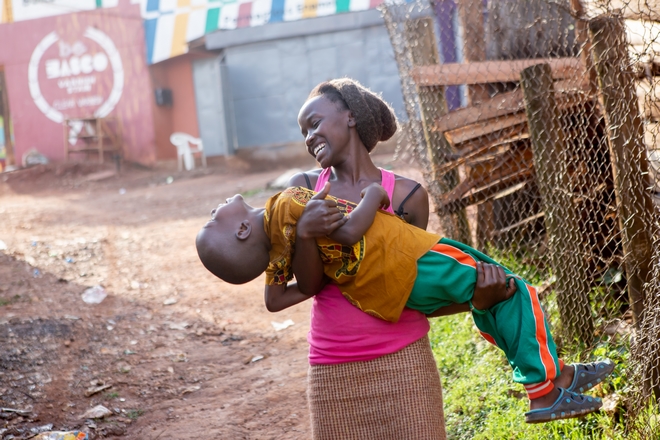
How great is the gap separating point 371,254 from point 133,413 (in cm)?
284

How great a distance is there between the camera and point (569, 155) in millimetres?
4223

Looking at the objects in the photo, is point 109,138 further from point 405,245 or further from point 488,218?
point 405,245

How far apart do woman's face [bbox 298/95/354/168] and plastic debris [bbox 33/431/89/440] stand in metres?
2.54

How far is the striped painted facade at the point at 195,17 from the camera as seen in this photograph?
1827 centimetres

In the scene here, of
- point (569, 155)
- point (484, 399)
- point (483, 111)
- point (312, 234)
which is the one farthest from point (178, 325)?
point (312, 234)

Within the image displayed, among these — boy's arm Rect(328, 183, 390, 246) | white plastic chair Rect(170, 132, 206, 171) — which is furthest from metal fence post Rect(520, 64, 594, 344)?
white plastic chair Rect(170, 132, 206, 171)

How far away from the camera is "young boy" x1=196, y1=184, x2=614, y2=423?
198 centimetres

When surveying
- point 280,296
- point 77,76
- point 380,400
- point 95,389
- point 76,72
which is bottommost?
point 95,389

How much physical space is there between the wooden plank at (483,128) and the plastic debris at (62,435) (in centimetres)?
324

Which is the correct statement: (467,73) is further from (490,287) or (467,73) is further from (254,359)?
(490,287)

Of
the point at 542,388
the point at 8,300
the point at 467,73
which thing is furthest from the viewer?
the point at 8,300

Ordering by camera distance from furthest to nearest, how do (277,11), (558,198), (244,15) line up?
1. (244,15)
2. (277,11)
3. (558,198)

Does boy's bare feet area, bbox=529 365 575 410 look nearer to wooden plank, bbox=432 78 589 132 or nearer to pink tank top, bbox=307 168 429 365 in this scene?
pink tank top, bbox=307 168 429 365

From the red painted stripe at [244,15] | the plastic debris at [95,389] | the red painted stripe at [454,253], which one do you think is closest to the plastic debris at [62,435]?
the plastic debris at [95,389]
